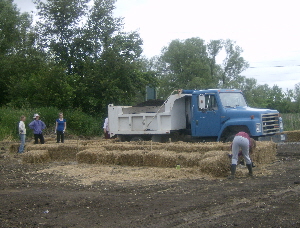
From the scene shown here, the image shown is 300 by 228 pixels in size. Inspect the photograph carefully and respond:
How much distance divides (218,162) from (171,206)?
13.6 ft

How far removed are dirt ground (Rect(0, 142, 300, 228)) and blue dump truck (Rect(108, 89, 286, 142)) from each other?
145 inches

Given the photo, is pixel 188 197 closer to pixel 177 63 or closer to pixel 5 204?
pixel 5 204

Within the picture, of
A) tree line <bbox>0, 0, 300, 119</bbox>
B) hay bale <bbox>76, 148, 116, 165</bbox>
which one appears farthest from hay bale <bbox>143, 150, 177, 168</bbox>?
tree line <bbox>0, 0, 300, 119</bbox>

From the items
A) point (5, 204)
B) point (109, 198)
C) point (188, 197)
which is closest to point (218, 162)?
point (188, 197)

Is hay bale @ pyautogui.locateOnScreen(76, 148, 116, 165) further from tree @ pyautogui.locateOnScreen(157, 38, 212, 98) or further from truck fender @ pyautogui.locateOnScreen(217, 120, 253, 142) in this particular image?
tree @ pyautogui.locateOnScreen(157, 38, 212, 98)

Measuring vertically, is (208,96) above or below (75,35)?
below

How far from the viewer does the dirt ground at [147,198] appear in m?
7.00

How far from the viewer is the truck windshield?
58.7 ft

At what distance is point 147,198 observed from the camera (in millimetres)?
8961

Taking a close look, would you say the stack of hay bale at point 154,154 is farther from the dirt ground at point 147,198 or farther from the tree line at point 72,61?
the tree line at point 72,61

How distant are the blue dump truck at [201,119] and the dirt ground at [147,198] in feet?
12.1

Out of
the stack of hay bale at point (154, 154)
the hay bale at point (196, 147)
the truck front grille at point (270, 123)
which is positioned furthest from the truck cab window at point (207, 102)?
the hay bale at point (196, 147)

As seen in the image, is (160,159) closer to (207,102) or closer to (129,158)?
(129,158)

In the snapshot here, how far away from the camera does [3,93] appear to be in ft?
133
